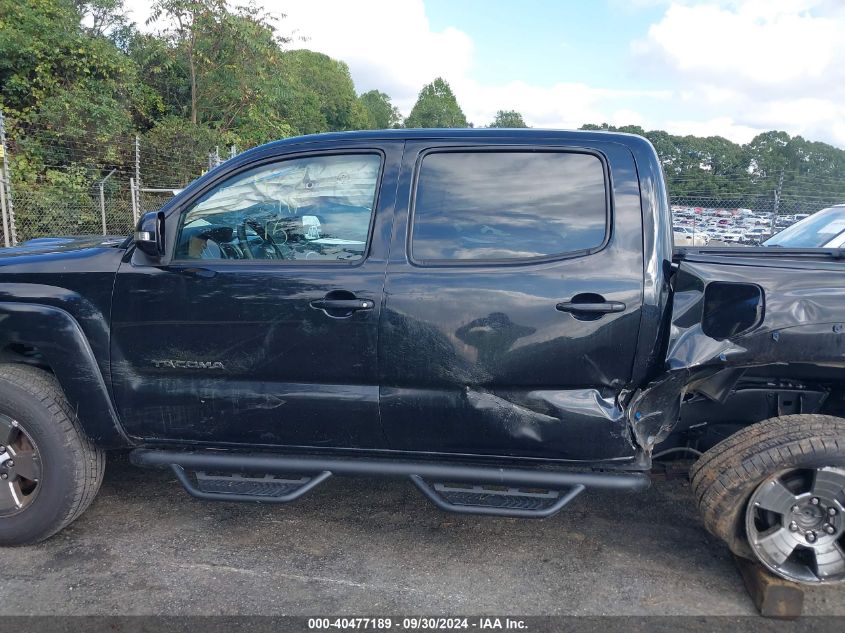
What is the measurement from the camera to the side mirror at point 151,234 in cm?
299

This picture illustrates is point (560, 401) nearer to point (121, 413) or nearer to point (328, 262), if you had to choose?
point (328, 262)

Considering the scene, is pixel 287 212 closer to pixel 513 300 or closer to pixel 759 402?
pixel 513 300

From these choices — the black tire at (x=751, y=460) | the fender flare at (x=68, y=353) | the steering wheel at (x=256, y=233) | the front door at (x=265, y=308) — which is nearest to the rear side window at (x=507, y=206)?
the front door at (x=265, y=308)

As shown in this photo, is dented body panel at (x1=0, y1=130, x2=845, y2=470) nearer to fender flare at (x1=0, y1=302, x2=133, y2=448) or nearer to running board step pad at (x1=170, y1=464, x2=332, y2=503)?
fender flare at (x1=0, y1=302, x2=133, y2=448)

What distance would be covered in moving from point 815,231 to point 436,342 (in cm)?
455

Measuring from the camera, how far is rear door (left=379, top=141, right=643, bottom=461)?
2.77 metres

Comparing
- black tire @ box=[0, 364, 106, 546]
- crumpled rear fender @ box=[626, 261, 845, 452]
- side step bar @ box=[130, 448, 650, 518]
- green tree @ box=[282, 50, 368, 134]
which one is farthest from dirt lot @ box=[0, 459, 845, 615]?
green tree @ box=[282, 50, 368, 134]

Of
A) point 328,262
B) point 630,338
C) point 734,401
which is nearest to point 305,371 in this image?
point 328,262

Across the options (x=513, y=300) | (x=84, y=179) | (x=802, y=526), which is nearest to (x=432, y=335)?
(x=513, y=300)

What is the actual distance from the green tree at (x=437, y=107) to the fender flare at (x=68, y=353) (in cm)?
6172

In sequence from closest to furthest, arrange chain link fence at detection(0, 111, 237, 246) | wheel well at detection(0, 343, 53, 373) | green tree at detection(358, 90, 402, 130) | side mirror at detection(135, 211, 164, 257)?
side mirror at detection(135, 211, 164, 257) → wheel well at detection(0, 343, 53, 373) → chain link fence at detection(0, 111, 237, 246) → green tree at detection(358, 90, 402, 130)

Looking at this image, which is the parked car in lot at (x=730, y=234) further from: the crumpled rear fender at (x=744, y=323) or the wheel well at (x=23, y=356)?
the wheel well at (x=23, y=356)

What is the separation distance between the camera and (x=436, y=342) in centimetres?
283

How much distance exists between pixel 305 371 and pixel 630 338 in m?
1.40
